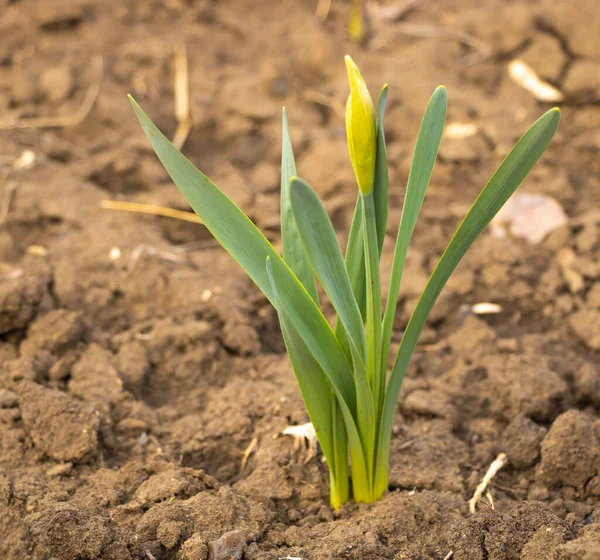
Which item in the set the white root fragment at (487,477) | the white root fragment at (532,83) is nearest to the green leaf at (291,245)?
the white root fragment at (487,477)

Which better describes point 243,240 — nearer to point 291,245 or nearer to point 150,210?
point 291,245

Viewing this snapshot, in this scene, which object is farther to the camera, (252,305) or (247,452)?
(252,305)

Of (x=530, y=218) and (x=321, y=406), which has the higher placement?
(x=321, y=406)

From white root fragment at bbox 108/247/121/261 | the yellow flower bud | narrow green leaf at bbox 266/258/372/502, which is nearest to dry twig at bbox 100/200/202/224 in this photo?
white root fragment at bbox 108/247/121/261

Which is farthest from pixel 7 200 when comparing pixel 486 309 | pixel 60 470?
pixel 486 309

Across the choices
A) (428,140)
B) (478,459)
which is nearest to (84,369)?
(478,459)

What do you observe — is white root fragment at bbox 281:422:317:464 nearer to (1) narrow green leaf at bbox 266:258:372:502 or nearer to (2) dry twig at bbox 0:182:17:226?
(1) narrow green leaf at bbox 266:258:372:502

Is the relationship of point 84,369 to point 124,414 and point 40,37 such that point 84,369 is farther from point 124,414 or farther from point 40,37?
point 40,37
